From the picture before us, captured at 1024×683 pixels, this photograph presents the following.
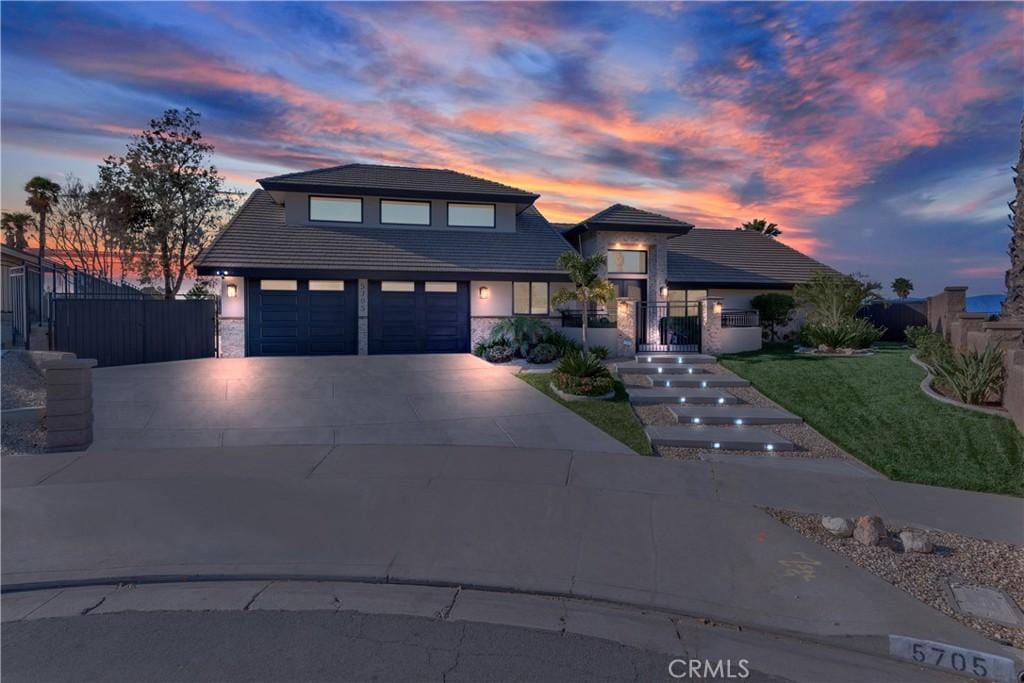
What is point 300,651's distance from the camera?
13.1ft

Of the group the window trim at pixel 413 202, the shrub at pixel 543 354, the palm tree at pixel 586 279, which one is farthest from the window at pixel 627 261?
the window trim at pixel 413 202

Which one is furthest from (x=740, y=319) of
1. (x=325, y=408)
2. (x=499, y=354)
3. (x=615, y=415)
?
(x=325, y=408)

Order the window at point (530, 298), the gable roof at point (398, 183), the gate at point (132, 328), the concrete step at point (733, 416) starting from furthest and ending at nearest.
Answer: the window at point (530, 298)
the gable roof at point (398, 183)
the gate at point (132, 328)
the concrete step at point (733, 416)

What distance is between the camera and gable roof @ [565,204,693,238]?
71.4 feet

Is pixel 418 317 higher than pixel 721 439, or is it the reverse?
pixel 418 317

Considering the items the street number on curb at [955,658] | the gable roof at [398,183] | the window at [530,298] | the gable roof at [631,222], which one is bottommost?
the street number on curb at [955,658]

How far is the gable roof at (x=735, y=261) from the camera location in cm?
2486

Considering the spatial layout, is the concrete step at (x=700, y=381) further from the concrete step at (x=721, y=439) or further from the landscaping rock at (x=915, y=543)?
the landscaping rock at (x=915, y=543)

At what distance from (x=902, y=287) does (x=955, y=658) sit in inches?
2622

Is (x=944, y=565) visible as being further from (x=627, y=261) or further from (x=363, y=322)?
(x=627, y=261)

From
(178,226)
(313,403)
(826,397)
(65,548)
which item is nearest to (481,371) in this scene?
(313,403)

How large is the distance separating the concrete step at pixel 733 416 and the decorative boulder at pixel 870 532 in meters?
5.05

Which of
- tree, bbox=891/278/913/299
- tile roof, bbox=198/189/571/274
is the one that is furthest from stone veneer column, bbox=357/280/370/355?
tree, bbox=891/278/913/299

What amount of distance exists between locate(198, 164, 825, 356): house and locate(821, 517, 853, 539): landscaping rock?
1340 centimetres
